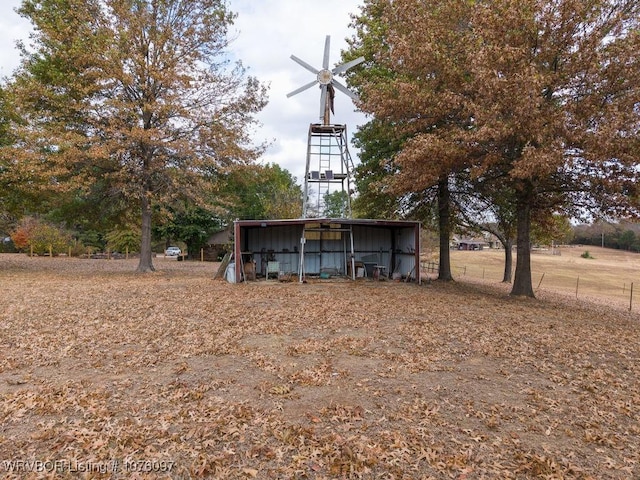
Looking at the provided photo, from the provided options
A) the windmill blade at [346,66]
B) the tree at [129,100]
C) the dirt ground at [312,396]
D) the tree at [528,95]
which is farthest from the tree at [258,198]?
the dirt ground at [312,396]

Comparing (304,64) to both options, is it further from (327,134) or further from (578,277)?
(578,277)

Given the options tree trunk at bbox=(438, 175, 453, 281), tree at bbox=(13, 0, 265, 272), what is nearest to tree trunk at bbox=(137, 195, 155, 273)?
tree at bbox=(13, 0, 265, 272)

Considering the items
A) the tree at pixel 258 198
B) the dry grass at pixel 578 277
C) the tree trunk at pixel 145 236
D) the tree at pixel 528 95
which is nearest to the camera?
the tree at pixel 528 95

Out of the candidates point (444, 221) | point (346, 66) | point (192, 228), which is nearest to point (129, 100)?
point (346, 66)

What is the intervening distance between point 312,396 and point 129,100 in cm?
1637

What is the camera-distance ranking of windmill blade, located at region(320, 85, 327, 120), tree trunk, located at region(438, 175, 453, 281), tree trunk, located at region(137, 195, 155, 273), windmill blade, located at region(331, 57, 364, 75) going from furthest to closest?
windmill blade, located at region(320, 85, 327, 120), tree trunk, located at region(137, 195, 155, 273), windmill blade, located at region(331, 57, 364, 75), tree trunk, located at region(438, 175, 453, 281)

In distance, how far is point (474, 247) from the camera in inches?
3287

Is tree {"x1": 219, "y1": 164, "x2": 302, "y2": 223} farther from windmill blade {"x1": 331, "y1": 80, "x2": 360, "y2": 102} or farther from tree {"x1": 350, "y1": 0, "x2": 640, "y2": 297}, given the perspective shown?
tree {"x1": 350, "y1": 0, "x2": 640, "y2": 297}

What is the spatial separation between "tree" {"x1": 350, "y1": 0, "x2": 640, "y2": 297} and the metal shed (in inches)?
195

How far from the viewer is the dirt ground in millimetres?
3248

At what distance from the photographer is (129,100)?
54.5 ft

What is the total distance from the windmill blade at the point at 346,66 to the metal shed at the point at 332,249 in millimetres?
7244

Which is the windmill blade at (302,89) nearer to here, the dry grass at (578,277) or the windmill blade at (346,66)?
the windmill blade at (346,66)

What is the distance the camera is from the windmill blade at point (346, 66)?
17477 mm
